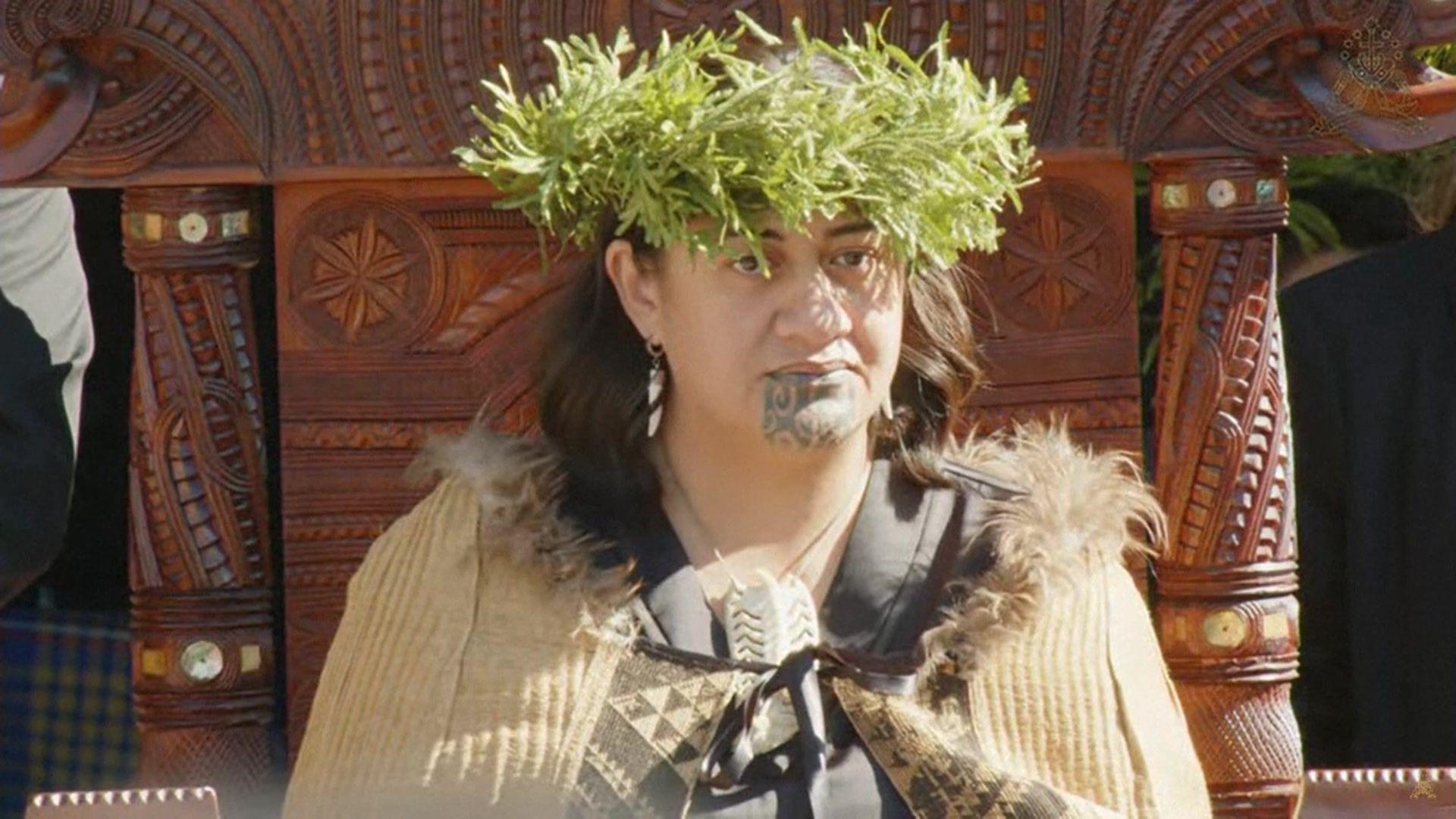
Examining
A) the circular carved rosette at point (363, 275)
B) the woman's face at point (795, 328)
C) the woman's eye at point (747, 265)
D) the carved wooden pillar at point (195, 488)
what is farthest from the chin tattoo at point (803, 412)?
the carved wooden pillar at point (195, 488)

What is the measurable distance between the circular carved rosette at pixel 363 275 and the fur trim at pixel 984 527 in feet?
1.08

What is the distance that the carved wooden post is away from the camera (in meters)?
3.60

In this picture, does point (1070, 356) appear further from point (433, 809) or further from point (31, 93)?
point (31, 93)

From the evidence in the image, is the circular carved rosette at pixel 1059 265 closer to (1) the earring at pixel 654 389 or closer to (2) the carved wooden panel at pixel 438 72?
(2) the carved wooden panel at pixel 438 72

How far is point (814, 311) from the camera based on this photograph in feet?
10.3

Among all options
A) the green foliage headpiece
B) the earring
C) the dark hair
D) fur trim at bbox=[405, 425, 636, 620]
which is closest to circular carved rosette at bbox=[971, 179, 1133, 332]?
the dark hair

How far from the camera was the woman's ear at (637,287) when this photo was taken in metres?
3.27

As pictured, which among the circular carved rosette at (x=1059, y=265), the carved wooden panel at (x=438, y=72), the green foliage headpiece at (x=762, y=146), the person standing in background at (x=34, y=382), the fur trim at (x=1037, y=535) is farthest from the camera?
the person standing in background at (x=34, y=382)

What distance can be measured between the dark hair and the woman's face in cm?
11

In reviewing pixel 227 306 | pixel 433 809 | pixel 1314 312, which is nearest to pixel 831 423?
pixel 433 809

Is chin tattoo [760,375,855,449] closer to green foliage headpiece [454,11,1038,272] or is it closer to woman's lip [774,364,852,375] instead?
woman's lip [774,364,852,375]

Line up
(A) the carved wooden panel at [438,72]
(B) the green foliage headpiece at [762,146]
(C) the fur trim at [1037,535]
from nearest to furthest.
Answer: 1. (B) the green foliage headpiece at [762,146]
2. (C) the fur trim at [1037,535]
3. (A) the carved wooden panel at [438,72]

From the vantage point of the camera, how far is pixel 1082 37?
359cm

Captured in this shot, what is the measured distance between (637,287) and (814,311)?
0.24 m
